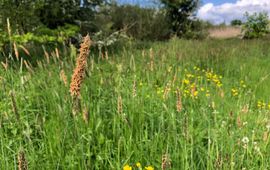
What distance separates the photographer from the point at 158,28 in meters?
16.4

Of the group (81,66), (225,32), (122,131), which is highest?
(81,66)

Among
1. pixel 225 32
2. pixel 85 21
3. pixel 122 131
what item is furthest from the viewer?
pixel 225 32

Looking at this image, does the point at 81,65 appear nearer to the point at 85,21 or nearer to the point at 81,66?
the point at 81,66

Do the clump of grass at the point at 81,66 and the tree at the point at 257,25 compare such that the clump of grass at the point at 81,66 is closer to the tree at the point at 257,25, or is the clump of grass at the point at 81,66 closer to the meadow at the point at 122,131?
the meadow at the point at 122,131

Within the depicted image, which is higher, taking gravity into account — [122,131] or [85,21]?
[85,21]

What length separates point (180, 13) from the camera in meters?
18.2

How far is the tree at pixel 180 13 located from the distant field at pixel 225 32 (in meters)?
3.16

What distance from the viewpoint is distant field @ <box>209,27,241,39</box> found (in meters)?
21.4

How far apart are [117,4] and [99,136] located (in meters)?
15.2

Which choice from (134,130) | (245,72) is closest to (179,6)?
Result: (245,72)

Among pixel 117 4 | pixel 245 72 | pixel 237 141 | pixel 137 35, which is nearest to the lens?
pixel 237 141

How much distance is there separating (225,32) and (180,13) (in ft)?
18.6

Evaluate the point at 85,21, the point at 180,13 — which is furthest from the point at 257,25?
the point at 85,21

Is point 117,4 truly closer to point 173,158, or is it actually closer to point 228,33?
point 228,33
